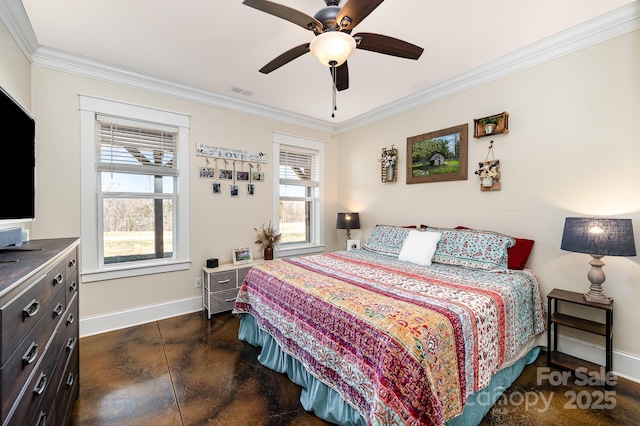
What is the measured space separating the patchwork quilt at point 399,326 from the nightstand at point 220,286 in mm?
779

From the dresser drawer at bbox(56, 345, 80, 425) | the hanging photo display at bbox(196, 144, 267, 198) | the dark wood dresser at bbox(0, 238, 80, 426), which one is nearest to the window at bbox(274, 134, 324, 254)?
the hanging photo display at bbox(196, 144, 267, 198)

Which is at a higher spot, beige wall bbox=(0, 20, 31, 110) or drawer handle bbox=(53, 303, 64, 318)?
beige wall bbox=(0, 20, 31, 110)

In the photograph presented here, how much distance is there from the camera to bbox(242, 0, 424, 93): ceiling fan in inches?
58.7

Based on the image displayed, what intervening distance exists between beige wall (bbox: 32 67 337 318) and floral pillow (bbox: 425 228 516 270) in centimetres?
238

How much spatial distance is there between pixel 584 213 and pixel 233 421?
3.07 metres

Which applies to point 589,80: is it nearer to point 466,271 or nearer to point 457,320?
point 466,271

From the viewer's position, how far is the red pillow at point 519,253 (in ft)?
8.00

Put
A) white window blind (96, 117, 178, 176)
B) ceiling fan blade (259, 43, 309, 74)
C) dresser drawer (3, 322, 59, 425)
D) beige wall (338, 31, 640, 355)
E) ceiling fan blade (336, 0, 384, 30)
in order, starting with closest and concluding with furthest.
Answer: dresser drawer (3, 322, 59, 425), ceiling fan blade (336, 0, 384, 30), ceiling fan blade (259, 43, 309, 74), beige wall (338, 31, 640, 355), white window blind (96, 117, 178, 176)

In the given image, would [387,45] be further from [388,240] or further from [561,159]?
[388,240]

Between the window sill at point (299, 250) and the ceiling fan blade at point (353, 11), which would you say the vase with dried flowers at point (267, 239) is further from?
the ceiling fan blade at point (353, 11)

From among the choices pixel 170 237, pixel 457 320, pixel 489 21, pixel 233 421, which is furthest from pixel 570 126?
pixel 170 237

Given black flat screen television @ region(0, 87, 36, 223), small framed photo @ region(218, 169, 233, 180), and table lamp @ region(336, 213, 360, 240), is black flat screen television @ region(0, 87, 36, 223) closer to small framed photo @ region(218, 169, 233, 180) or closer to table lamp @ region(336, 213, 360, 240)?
small framed photo @ region(218, 169, 233, 180)

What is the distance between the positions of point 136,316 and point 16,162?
2.04 metres

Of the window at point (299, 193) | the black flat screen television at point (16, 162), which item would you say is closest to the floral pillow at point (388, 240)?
the window at point (299, 193)
